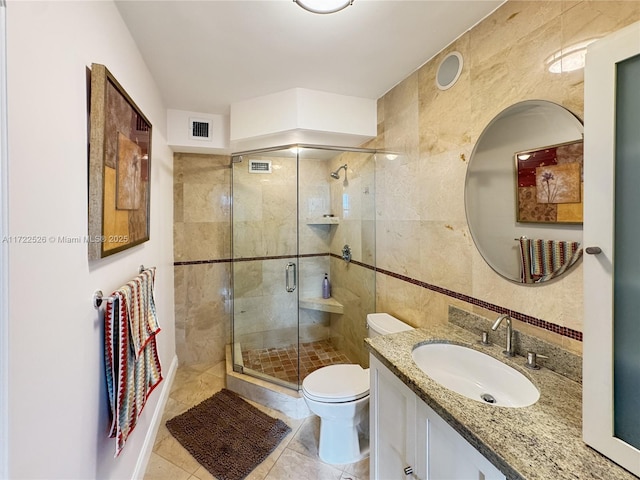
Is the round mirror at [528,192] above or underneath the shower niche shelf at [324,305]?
above

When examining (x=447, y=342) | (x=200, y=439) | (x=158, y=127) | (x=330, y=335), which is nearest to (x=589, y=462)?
(x=447, y=342)

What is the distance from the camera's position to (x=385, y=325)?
1.93m

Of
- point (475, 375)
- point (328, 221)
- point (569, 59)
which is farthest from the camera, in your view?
point (328, 221)

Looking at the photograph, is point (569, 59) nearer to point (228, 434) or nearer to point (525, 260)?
point (525, 260)

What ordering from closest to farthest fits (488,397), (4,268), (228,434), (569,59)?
1. (4,268)
2. (569,59)
3. (488,397)
4. (228,434)

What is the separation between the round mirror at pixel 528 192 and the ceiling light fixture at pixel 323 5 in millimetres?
877

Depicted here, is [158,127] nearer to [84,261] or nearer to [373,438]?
[84,261]

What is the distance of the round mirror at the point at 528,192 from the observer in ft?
3.53

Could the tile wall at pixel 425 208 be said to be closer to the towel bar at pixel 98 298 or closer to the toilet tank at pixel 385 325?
the toilet tank at pixel 385 325

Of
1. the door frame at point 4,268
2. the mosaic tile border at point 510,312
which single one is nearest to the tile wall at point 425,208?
the mosaic tile border at point 510,312

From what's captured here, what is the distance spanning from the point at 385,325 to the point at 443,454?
3.30 feet

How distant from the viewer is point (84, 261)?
0.98m

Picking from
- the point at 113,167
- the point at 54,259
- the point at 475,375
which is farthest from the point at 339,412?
the point at 113,167

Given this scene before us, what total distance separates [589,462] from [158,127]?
9.07 ft
